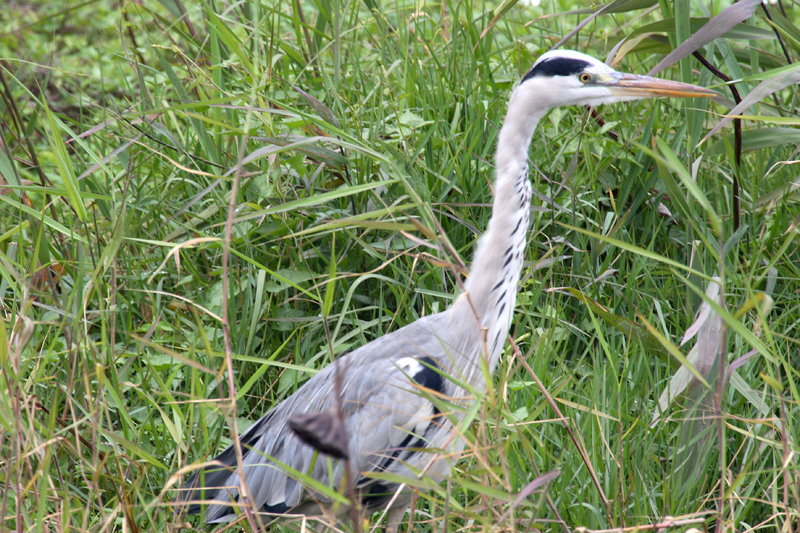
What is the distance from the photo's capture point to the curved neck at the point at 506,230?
2.41m

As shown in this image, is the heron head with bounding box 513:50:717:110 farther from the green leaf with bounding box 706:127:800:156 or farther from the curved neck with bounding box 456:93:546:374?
the green leaf with bounding box 706:127:800:156

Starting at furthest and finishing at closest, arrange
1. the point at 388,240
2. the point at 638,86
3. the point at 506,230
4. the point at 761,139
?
the point at 388,240
the point at 761,139
the point at 638,86
the point at 506,230

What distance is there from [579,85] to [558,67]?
106mm

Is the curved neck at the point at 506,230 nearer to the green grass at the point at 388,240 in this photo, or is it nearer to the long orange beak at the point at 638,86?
the green grass at the point at 388,240

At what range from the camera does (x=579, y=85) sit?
255 centimetres

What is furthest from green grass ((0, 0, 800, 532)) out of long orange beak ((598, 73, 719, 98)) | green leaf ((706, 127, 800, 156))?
long orange beak ((598, 73, 719, 98))

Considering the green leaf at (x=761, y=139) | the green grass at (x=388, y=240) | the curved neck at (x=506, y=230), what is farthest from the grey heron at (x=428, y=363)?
the green leaf at (x=761, y=139)

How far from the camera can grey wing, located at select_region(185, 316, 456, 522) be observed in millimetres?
2473

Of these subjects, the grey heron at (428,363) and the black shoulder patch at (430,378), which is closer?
the grey heron at (428,363)

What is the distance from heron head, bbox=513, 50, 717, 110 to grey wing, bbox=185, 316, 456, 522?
36.6 inches

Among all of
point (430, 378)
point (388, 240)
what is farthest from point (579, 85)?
point (430, 378)

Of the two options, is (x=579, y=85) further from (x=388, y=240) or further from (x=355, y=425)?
(x=355, y=425)

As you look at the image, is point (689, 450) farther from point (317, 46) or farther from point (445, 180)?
point (317, 46)

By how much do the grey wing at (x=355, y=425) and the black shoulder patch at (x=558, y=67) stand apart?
100 cm
